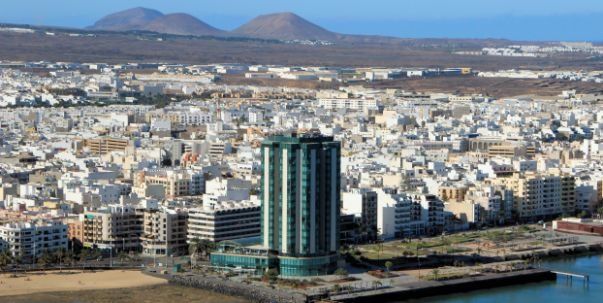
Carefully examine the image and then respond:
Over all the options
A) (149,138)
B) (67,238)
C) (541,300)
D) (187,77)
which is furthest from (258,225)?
(187,77)

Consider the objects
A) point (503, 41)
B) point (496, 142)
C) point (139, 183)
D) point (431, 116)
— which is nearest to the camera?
point (139, 183)

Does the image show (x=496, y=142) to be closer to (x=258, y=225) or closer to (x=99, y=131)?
(x=99, y=131)

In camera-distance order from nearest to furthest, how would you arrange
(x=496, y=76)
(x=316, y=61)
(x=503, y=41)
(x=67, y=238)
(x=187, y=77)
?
(x=67, y=238) < (x=187, y=77) < (x=496, y=76) < (x=316, y=61) < (x=503, y=41)

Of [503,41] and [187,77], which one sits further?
[503,41]

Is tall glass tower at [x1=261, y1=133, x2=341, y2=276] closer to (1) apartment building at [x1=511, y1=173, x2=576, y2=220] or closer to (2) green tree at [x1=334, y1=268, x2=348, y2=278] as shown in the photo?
(2) green tree at [x1=334, y1=268, x2=348, y2=278]

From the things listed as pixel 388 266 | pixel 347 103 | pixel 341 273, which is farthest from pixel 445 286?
pixel 347 103

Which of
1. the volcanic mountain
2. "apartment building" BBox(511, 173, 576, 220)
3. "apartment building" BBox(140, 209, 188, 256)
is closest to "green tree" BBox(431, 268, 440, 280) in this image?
"apartment building" BBox(140, 209, 188, 256)
